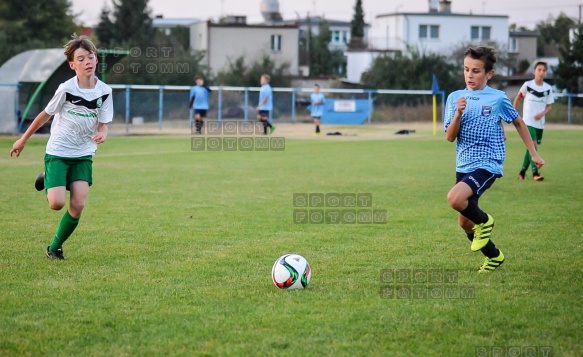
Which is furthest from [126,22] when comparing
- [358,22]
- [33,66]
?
[358,22]

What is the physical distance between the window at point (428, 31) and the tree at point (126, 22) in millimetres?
25506

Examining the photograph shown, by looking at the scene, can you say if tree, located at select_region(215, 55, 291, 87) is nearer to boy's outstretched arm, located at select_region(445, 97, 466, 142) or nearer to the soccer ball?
boy's outstretched arm, located at select_region(445, 97, 466, 142)

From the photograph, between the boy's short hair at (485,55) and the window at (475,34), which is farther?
the window at (475,34)

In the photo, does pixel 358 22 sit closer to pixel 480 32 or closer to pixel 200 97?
pixel 480 32

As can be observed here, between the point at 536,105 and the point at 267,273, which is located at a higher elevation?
the point at 536,105

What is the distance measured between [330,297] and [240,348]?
1467mm

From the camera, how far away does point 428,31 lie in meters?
76.6

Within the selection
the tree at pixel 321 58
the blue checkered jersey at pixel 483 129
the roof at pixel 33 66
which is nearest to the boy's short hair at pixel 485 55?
the blue checkered jersey at pixel 483 129

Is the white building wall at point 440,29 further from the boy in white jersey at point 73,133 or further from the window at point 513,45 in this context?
the boy in white jersey at point 73,133

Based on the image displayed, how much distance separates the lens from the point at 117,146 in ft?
84.9

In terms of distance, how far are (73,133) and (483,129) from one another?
12.6ft

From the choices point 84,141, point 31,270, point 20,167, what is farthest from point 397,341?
point 20,167

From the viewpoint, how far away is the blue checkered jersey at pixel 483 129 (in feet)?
24.0

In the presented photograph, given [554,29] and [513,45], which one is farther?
[554,29]
